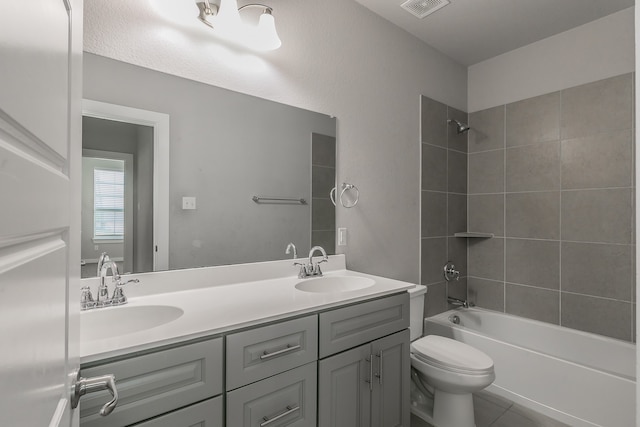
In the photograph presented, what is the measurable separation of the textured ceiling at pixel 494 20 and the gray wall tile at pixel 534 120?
0.49m

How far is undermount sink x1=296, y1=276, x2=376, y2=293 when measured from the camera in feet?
5.49

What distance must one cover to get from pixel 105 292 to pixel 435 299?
2.29m

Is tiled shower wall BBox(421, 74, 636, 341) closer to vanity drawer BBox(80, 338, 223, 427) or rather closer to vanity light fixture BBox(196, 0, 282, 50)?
vanity light fixture BBox(196, 0, 282, 50)

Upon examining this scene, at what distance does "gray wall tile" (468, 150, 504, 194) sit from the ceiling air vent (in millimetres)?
1322

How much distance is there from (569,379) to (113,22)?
2.98 m

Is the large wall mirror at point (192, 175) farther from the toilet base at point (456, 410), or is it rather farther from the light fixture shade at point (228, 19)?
the toilet base at point (456, 410)

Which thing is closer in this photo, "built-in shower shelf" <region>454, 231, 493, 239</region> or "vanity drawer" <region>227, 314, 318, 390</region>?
"vanity drawer" <region>227, 314, 318, 390</region>

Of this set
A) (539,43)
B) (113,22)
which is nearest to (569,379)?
(539,43)

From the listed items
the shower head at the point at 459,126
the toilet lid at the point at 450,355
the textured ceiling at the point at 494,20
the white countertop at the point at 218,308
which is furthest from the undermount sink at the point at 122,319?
the shower head at the point at 459,126

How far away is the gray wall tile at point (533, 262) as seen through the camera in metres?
2.44

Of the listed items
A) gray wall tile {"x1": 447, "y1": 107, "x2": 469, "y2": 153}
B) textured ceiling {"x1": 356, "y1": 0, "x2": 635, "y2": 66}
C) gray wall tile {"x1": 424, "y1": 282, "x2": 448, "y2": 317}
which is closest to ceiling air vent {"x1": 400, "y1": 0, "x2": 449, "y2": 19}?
textured ceiling {"x1": 356, "y1": 0, "x2": 635, "y2": 66}

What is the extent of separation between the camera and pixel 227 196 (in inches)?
61.1

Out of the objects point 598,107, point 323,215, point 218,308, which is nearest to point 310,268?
point 323,215

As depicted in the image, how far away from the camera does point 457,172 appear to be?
2842 mm
